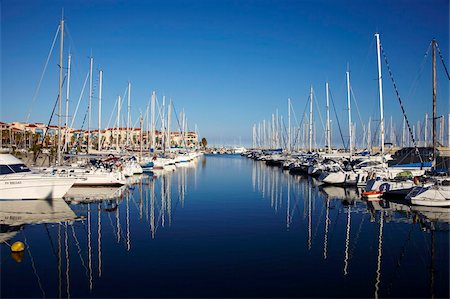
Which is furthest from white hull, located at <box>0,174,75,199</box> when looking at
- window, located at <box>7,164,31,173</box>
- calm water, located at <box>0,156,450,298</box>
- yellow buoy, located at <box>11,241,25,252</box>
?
yellow buoy, located at <box>11,241,25,252</box>

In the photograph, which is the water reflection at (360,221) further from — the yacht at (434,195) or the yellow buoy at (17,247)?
the yellow buoy at (17,247)

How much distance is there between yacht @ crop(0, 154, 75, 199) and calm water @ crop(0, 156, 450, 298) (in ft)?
5.18

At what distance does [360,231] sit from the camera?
1759 centimetres

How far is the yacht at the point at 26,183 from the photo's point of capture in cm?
2330

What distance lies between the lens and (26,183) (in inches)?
928

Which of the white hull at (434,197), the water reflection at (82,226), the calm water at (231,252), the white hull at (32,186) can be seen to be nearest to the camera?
the calm water at (231,252)

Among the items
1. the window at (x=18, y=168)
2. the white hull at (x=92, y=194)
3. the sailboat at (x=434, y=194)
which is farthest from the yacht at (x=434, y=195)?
the window at (x=18, y=168)

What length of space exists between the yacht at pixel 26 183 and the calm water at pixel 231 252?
1.58m

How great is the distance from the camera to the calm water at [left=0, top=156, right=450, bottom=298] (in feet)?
34.4

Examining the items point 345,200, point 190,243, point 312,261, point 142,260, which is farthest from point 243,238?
point 345,200

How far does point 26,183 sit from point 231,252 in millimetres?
16026

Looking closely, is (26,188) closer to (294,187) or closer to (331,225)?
(331,225)

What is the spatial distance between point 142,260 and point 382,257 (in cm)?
854

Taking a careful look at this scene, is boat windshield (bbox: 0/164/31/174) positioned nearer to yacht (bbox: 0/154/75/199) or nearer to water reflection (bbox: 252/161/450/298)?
yacht (bbox: 0/154/75/199)
